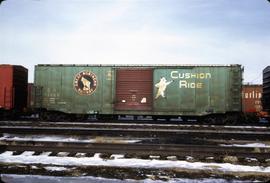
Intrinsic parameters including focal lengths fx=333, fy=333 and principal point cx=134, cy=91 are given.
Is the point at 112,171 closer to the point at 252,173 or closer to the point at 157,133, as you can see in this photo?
the point at 252,173

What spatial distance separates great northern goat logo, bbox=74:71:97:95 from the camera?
18.4 m

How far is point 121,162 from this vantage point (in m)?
7.39

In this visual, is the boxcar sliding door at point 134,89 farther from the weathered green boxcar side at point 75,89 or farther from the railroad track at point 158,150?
the railroad track at point 158,150

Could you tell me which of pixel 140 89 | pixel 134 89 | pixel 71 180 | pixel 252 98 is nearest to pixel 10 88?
pixel 134 89

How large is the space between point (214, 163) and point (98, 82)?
38.7ft

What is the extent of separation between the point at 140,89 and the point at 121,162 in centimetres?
1088

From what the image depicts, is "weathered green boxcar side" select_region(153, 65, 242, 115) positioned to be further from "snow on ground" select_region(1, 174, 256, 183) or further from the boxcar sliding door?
"snow on ground" select_region(1, 174, 256, 183)

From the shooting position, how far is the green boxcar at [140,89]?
17.8 metres

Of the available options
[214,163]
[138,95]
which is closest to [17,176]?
[214,163]

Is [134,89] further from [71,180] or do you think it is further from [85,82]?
[71,180]

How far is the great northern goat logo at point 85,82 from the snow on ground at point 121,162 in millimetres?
10548

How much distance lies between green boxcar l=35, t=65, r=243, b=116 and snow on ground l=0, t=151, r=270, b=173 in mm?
10269

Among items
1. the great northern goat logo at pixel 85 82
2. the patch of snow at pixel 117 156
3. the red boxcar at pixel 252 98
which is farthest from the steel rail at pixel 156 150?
the red boxcar at pixel 252 98

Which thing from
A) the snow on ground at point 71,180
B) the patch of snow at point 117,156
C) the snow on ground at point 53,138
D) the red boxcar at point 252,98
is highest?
the red boxcar at point 252,98
